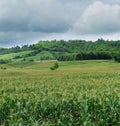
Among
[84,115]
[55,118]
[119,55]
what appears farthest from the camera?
[119,55]

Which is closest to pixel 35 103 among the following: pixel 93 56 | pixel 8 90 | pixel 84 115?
pixel 84 115

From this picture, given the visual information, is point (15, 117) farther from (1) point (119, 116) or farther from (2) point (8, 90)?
(2) point (8, 90)

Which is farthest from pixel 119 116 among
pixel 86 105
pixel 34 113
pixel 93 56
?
pixel 93 56

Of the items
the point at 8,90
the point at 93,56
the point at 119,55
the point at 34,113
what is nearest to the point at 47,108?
the point at 34,113

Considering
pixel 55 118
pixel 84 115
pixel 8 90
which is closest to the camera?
pixel 84 115

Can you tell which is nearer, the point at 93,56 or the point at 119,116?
the point at 119,116

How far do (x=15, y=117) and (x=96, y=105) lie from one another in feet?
15.4

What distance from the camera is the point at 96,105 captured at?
20406mm

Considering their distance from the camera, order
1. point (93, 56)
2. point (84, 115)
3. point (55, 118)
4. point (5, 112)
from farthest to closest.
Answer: point (93, 56) → point (5, 112) → point (55, 118) → point (84, 115)

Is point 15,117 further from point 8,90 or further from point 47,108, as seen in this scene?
point 8,90

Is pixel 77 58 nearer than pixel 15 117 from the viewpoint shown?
No

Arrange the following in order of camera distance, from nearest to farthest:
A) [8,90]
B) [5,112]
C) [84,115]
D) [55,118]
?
[84,115]
[55,118]
[5,112]
[8,90]

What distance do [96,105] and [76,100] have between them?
1.81 m

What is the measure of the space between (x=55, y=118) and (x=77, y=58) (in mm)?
127322
